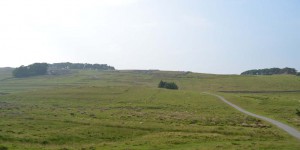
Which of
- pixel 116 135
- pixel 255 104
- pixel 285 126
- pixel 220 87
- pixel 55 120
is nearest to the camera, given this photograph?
pixel 116 135

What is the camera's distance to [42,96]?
115875mm

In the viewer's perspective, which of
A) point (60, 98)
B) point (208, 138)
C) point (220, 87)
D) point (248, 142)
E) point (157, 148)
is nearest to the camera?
point (157, 148)

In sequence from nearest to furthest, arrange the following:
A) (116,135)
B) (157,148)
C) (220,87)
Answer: (157,148), (116,135), (220,87)

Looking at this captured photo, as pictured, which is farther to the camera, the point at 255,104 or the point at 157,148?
the point at 255,104

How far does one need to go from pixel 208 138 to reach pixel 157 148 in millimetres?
8302

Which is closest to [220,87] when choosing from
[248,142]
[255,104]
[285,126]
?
[255,104]

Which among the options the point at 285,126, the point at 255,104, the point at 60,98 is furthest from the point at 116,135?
the point at 60,98

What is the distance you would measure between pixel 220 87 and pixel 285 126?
125 meters

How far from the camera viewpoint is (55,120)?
198 ft

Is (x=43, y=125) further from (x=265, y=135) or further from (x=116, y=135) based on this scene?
(x=265, y=135)

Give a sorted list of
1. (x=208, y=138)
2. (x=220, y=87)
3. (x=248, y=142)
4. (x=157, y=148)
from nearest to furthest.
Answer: (x=157, y=148)
(x=248, y=142)
(x=208, y=138)
(x=220, y=87)

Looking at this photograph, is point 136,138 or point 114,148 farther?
point 136,138

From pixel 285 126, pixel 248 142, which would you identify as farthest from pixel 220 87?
pixel 248 142

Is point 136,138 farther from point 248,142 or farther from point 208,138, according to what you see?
point 248,142
